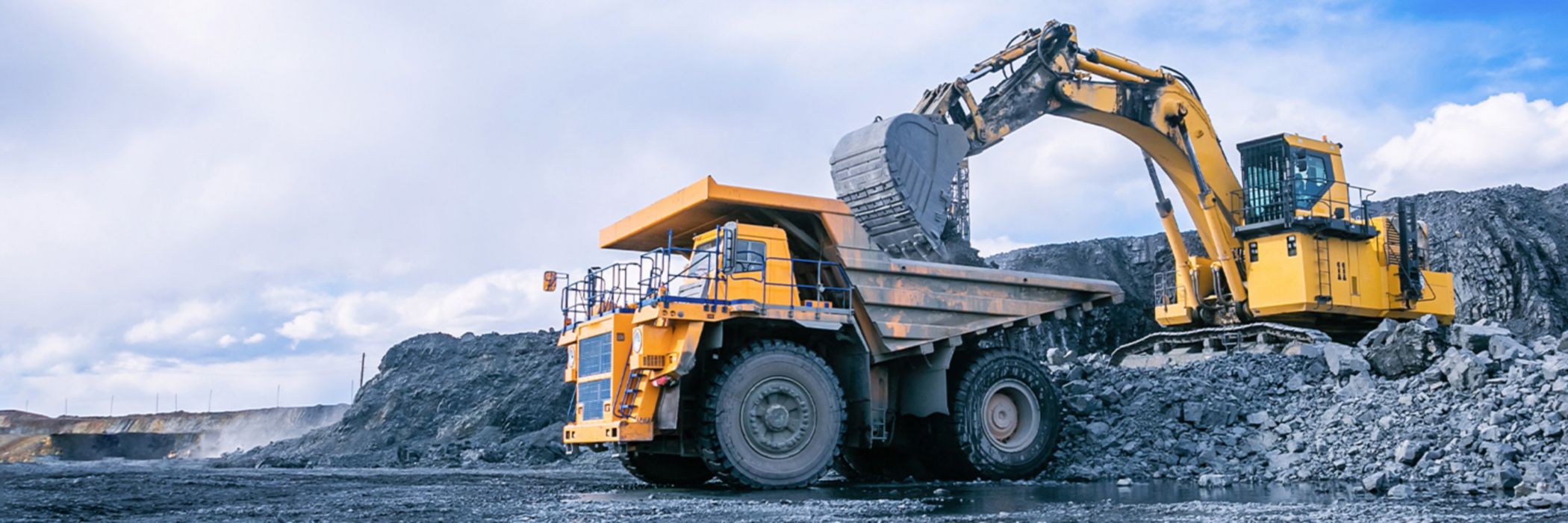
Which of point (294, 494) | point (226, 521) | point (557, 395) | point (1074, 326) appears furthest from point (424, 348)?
point (226, 521)

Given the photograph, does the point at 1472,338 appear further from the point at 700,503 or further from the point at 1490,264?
the point at 1490,264

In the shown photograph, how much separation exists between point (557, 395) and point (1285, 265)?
1301cm

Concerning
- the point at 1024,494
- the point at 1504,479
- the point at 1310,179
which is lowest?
the point at 1024,494

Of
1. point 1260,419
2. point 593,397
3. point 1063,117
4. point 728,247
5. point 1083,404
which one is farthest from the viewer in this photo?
point 1063,117

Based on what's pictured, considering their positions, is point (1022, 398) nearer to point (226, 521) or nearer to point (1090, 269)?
point (226, 521)

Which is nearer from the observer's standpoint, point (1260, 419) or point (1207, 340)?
point (1260, 419)

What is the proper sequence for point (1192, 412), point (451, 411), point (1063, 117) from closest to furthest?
point (1192, 412) < point (1063, 117) < point (451, 411)

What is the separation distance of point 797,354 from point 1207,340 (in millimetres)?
9055

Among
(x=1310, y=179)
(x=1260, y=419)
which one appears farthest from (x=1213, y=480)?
(x=1310, y=179)

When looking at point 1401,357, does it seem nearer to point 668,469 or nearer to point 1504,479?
point 1504,479

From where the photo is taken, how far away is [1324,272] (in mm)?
17266

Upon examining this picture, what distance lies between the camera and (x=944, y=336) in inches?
486

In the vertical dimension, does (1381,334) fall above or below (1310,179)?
below

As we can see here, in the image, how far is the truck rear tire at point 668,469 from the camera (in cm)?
1259
